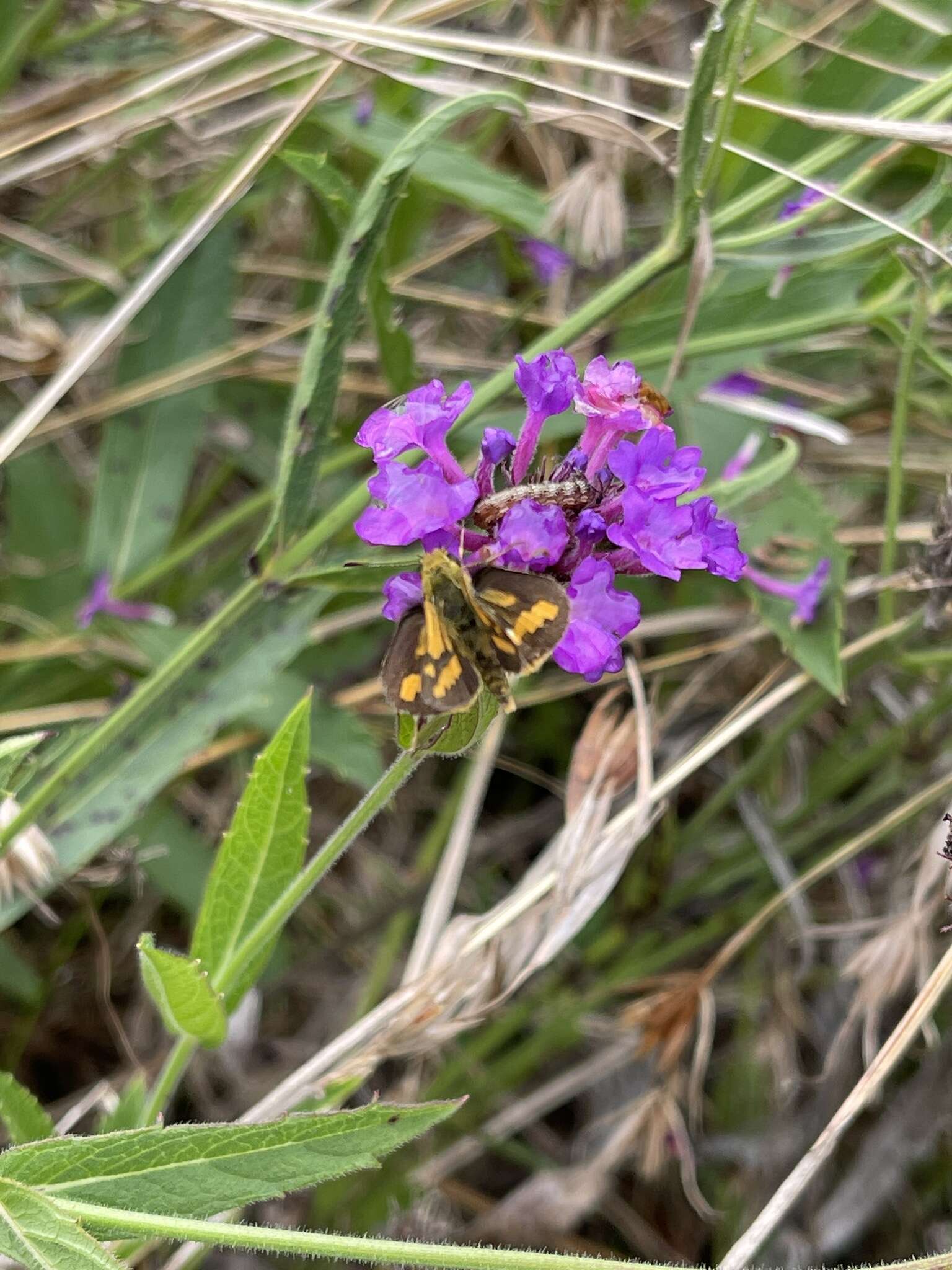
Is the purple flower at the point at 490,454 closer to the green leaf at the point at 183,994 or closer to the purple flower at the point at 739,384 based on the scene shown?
the green leaf at the point at 183,994

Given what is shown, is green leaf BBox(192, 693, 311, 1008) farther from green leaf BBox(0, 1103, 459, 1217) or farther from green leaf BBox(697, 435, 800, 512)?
green leaf BBox(697, 435, 800, 512)

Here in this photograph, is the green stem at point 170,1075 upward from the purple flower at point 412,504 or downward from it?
downward

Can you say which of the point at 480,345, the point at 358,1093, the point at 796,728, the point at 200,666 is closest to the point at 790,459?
the point at 796,728

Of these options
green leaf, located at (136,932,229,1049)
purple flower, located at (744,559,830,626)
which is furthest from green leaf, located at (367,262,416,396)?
green leaf, located at (136,932,229,1049)

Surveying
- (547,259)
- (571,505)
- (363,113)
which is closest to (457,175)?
(363,113)

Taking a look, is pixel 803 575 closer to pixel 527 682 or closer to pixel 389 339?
pixel 527 682

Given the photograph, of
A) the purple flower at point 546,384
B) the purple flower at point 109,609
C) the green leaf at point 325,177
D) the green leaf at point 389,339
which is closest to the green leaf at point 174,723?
the purple flower at point 109,609
